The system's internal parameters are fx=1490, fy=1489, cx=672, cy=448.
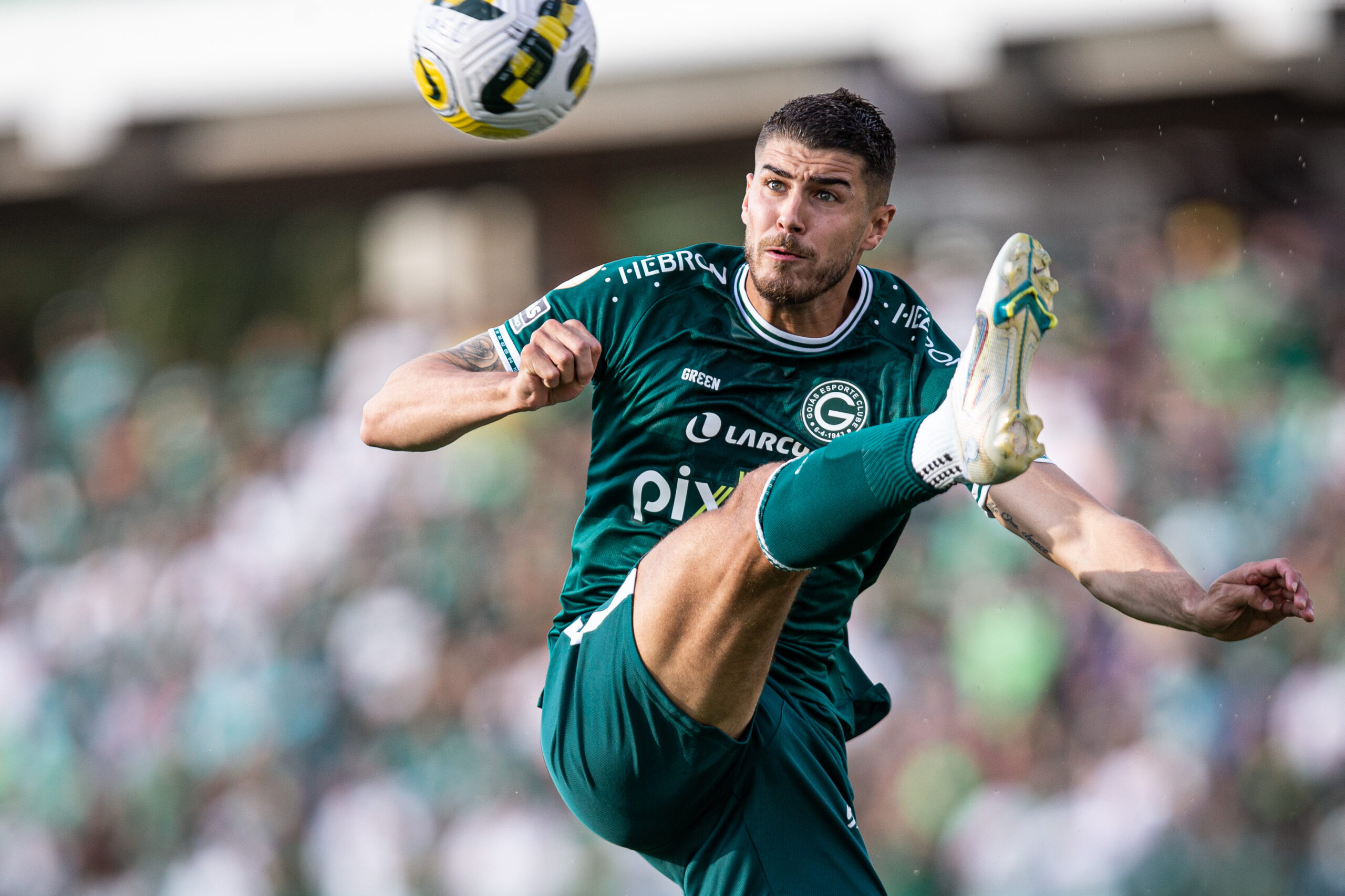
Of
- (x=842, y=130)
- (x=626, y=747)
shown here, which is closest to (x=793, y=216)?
(x=842, y=130)

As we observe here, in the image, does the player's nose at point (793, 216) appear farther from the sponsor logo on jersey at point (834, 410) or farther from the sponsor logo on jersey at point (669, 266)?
the sponsor logo on jersey at point (834, 410)

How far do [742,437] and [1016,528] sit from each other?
0.80 m

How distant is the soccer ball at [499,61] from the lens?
13.9 ft

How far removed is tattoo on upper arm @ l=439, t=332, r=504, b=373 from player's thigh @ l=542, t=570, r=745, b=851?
0.71 m

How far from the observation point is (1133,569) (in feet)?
12.3

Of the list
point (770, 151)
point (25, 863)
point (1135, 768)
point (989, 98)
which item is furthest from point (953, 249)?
point (25, 863)

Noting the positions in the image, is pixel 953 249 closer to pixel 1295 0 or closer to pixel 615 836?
pixel 1295 0

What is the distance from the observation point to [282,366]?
10852 mm

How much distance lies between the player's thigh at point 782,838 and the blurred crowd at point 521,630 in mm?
3883

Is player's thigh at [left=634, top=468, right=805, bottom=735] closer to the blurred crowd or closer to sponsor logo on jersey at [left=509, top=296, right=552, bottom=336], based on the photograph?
sponsor logo on jersey at [left=509, top=296, right=552, bottom=336]

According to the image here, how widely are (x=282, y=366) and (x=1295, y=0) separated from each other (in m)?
A: 7.33

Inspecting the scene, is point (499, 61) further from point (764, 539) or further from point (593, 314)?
point (764, 539)

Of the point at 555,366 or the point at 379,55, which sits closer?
the point at 555,366

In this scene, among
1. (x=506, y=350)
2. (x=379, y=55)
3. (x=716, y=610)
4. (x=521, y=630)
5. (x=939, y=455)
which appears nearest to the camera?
(x=939, y=455)
